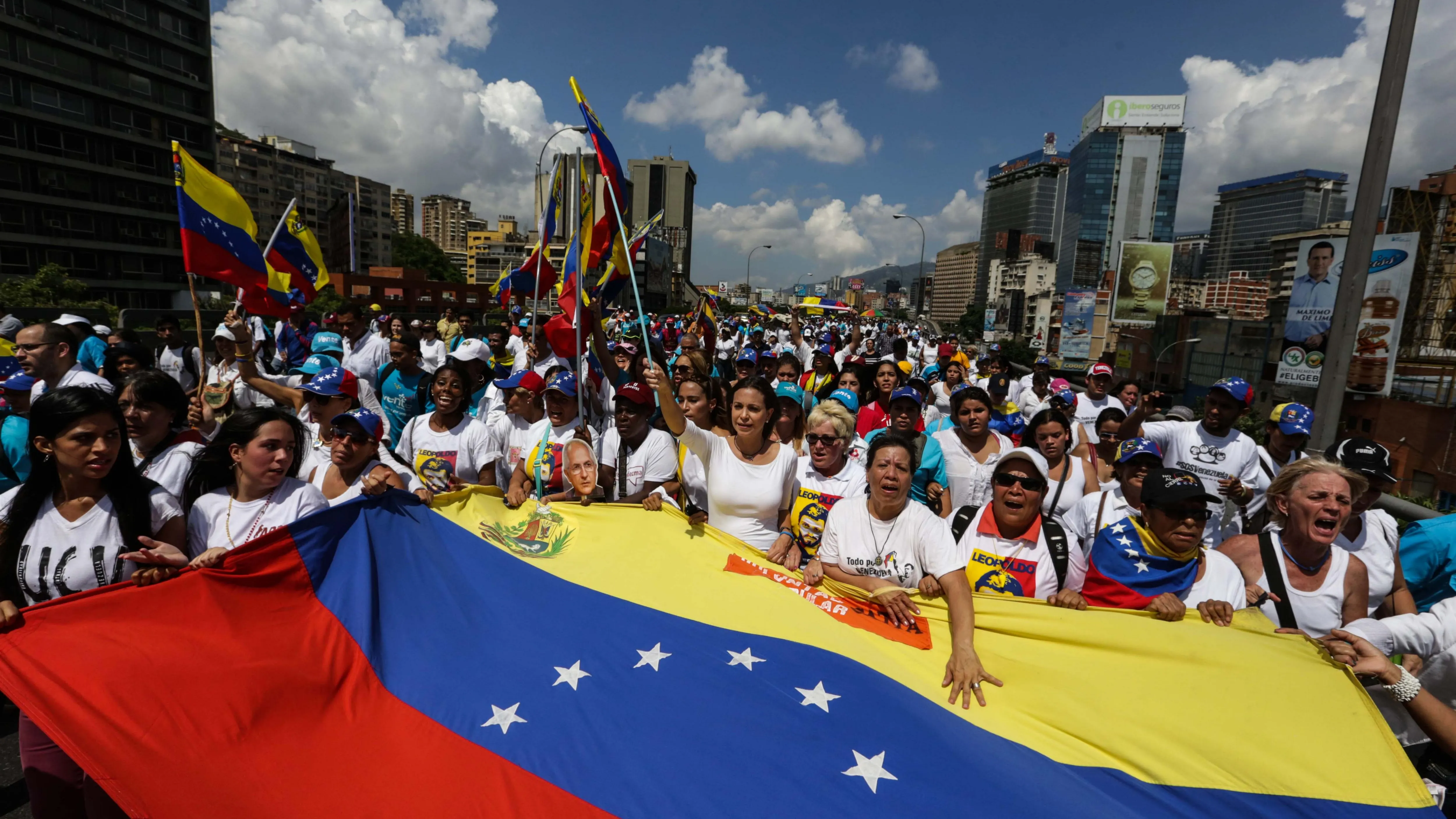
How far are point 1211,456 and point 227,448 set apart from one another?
19.7 feet

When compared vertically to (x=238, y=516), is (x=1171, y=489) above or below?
above

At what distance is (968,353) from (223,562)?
15304mm

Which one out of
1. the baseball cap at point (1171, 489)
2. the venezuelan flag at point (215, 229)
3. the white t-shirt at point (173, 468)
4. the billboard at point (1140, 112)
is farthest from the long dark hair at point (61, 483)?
the billboard at point (1140, 112)

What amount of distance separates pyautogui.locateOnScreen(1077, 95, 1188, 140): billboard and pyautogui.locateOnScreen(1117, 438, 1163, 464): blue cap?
17095 centimetres

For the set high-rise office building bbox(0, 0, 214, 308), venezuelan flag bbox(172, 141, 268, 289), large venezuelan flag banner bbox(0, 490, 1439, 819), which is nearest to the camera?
large venezuelan flag banner bbox(0, 490, 1439, 819)

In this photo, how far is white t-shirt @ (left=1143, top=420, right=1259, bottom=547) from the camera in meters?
4.96

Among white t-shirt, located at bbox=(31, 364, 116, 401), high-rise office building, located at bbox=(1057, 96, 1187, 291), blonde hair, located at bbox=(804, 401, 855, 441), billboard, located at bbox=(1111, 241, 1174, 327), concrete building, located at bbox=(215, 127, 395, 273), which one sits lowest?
white t-shirt, located at bbox=(31, 364, 116, 401)

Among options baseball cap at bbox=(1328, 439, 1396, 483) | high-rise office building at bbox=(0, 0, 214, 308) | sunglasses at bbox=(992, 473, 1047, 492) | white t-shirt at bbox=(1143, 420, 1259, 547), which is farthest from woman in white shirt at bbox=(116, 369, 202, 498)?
high-rise office building at bbox=(0, 0, 214, 308)

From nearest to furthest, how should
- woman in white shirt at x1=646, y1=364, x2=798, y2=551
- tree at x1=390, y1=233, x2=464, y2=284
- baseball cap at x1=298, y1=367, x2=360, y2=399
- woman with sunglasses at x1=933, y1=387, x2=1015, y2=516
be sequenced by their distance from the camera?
woman in white shirt at x1=646, y1=364, x2=798, y2=551 → baseball cap at x1=298, y1=367, x2=360, y2=399 → woman with sunglasses at x1=933, y1=387, x2=1015, y2=516 → tree at x1=390, y1=233, x2=464, y2=284

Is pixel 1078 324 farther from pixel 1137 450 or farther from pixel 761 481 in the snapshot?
pixel 761 481

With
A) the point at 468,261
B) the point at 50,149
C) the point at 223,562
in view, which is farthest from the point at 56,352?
the point at 468,261

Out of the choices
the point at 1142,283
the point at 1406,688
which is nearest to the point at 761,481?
the point at 1406,688

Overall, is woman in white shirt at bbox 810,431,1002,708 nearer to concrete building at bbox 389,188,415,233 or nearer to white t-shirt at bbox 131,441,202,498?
white t-shirt at bbox 131,441,202,498

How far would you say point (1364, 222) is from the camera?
5.00m
